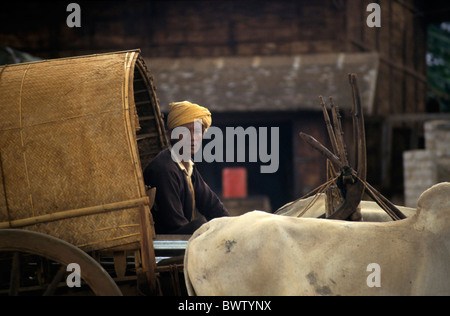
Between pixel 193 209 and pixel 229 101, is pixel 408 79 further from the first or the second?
pixel 193 209

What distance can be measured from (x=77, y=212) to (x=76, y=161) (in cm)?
25

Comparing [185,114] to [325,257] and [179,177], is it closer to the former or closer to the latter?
[179,177]

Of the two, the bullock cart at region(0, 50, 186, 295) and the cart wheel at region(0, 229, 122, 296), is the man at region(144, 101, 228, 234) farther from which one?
the cart wheel at region(0, 229, 122, 296)

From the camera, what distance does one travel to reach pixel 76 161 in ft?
9.08

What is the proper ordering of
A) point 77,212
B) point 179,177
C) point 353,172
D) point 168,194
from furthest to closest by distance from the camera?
1. point 179,177
2. point 168,194
3. point 353,172
4. point 77,212

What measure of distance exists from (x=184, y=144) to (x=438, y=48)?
53.3ft

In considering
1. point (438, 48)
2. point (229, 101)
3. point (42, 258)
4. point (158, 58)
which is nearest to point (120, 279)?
point (42, 258)

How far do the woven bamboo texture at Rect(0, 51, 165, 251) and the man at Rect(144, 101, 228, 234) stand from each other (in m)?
0.63

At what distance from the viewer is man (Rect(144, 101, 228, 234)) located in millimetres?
3365

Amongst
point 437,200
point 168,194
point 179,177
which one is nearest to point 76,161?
point 168,194

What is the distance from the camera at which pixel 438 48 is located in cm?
1791

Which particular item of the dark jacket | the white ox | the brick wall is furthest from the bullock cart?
the brick wall

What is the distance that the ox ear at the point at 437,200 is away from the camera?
2.53 m

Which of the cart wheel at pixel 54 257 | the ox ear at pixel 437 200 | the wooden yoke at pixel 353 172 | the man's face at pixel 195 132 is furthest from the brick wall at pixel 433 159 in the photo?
the cart wheel at pixel 54 257
